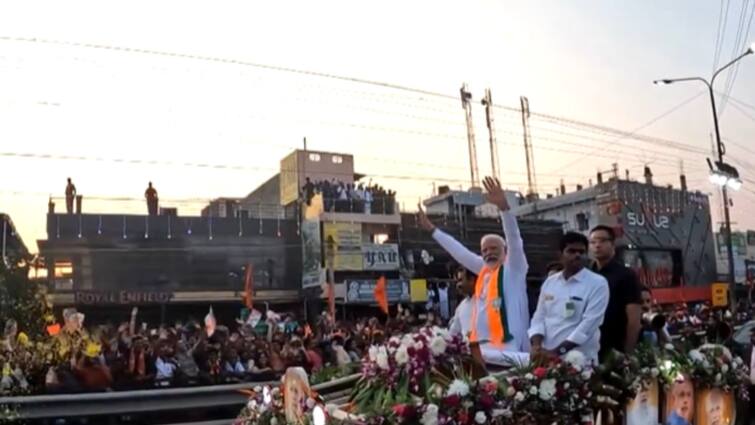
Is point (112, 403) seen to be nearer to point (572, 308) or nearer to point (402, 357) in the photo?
point (402, 357)

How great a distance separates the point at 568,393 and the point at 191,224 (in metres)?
32.2

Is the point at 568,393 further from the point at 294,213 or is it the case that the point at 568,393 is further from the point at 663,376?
the point at 294,213

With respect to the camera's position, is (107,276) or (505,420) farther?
(107,276)

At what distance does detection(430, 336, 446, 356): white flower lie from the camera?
482 centimetres

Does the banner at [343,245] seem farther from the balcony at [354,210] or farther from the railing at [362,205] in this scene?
the railing at [362,205]

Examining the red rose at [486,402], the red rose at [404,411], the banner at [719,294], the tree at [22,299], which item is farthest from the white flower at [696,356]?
the banner at [719,294]

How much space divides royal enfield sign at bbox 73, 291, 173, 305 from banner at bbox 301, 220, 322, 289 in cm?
609

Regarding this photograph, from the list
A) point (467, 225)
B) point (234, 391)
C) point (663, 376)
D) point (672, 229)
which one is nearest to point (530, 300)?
point (663, 376)

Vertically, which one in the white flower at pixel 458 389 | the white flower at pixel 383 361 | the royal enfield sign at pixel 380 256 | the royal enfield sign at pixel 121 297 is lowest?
the white flower at pixel 458 389

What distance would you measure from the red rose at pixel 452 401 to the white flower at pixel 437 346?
45 centimetres

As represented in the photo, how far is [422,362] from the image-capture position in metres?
4.77

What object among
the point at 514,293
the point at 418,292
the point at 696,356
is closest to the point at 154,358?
the point at 514,293

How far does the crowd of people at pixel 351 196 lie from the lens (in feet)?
123

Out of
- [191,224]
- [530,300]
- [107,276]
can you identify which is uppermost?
[191,224]
